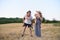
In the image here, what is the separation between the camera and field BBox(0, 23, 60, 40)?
151 centimetres

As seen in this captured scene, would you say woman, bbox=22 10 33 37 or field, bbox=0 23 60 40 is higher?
woman, bbox=22 10 33 37

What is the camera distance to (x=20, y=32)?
1.53 metres

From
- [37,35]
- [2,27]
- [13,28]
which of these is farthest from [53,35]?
[2,27]

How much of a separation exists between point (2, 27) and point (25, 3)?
394mm

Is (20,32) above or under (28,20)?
under

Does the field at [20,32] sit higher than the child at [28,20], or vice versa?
the child at [28,20]

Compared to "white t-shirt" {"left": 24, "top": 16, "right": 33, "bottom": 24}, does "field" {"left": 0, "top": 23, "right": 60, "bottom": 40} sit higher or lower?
lower

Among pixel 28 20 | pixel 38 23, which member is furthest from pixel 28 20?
pixel 38 23

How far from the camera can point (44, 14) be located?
1.56 meters

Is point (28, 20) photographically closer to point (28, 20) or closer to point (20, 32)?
point (28, 20)

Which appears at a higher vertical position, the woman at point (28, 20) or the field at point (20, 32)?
the woman at point (28, 20)

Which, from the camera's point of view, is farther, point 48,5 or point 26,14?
point 48,5

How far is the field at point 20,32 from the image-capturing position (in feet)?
4.95

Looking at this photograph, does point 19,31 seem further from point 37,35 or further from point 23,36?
point 37,35
